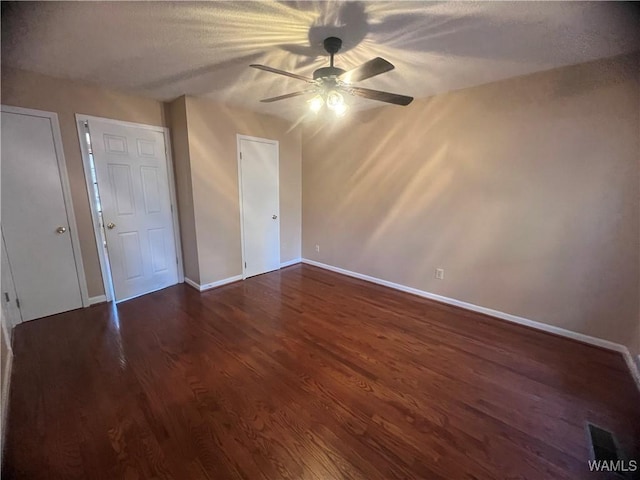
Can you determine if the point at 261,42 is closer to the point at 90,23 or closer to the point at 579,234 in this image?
the point at 90,23

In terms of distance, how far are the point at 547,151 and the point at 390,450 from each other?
2.71 metres

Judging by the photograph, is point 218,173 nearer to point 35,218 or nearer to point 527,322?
point 35,218

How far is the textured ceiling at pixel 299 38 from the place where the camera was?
5.05ft

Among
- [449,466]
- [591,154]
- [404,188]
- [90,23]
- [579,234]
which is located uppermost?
[90,23]

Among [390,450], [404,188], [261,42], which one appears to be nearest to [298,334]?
[390,450]

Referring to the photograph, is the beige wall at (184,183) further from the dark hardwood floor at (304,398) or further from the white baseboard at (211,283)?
the dark hardwood floor at (304,398)

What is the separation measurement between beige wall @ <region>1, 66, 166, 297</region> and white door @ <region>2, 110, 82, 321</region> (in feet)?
0.33

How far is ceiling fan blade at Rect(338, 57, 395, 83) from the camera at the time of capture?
62.6 inches

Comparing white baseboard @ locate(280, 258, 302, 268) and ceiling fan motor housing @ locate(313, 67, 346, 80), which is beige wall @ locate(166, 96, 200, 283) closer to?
white baseboard @ locate(280, 258, 302, 268)

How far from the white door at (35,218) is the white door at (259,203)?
1868 millimetres

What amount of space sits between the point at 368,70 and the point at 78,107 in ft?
9.56

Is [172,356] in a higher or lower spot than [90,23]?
lower

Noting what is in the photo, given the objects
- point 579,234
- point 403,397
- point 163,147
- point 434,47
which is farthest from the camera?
point 163,147

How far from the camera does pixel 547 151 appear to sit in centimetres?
238
